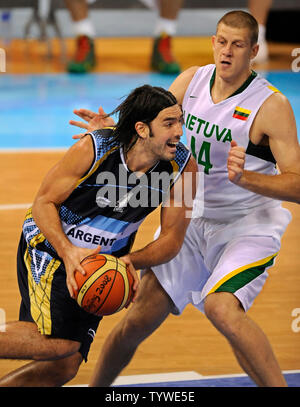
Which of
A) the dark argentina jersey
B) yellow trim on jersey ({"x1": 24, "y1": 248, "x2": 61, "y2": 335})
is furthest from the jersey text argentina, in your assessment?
yellow trim on jersey ({"x1": 24, "y1": 248, "x2": 61, "y2": 335})

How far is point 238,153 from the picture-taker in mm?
3814

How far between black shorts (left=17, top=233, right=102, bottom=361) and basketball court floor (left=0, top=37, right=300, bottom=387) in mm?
735

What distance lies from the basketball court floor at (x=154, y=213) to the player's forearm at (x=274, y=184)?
1.22 m

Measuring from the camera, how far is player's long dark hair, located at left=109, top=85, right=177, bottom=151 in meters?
3.87

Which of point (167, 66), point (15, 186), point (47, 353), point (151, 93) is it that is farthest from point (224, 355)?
point (167, 66)

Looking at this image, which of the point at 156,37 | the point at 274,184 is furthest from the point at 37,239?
the point at 156,37

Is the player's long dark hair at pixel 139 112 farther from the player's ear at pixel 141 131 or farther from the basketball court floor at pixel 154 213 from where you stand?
the basketball court floor at pixel 154 213

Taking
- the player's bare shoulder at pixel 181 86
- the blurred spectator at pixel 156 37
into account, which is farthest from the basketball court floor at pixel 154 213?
the player's bare shoulder at pixel 181 86

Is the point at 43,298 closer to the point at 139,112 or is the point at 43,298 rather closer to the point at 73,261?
the point at 73,261

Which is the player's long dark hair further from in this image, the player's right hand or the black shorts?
the black shorts

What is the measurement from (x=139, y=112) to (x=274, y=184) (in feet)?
2.52

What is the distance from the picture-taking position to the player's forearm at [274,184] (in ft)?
12.8

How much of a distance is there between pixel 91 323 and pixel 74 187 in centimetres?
71

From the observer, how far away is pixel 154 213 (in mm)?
7734
